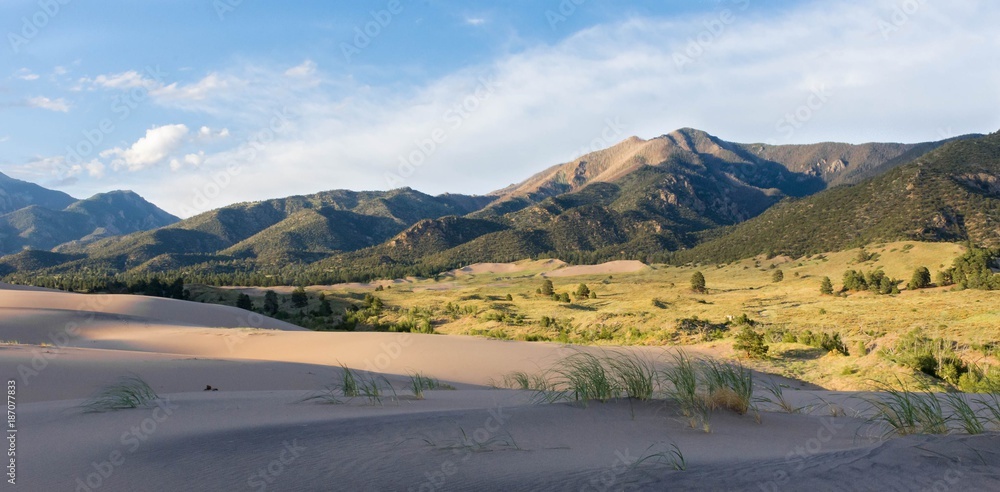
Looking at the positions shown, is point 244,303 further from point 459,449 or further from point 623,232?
point 623,232

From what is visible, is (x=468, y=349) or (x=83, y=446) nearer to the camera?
(x=83, y=446)

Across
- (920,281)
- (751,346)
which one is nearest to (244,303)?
(751,346)

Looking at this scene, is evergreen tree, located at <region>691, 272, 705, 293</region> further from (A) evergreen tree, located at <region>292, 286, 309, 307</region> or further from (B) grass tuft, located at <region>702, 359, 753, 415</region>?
(B) grass tuft, located at <region>702, 359, 753, 415</region>

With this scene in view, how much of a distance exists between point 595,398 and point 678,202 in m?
186

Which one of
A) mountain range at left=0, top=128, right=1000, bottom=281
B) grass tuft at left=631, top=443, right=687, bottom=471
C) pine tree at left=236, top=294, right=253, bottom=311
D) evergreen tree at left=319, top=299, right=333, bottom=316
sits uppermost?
mountain range at left=0, top=128, right=1000, bottom=281

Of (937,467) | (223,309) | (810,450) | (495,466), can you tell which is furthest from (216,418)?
(223,309)

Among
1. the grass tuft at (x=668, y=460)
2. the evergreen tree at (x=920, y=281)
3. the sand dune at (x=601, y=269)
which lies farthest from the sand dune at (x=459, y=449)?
the sand dune at (x=601, y=269)

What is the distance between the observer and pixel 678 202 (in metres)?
181

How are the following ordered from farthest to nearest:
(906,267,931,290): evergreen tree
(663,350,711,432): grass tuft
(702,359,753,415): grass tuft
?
(906,267,931,290): evergreen tree
(702,359,753,415): grass tuft
(663,350,711,432): grass tuft

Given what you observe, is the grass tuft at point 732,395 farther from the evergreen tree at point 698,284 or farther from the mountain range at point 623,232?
the mountain range at point 623,232

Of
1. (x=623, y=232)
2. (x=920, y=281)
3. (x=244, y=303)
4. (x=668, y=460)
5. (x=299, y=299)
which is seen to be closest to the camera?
(x=668, y=460)

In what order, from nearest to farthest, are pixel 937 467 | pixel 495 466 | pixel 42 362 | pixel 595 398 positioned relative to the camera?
pixel 937 467 < pixel 495 466 < pixel 595 398 < pixel 42 362

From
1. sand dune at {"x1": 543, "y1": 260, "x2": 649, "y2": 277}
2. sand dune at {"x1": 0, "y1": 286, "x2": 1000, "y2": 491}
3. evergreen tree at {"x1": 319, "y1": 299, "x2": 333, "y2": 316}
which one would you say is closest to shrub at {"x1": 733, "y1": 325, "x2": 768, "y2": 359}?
sand dune at {"x1": 0, "y1": 286, "x2": 1000, "y2": 491}

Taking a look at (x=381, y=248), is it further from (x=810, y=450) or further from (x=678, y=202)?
(x=810, y=450)
